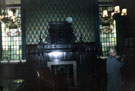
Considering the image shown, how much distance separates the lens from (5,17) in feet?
23.3


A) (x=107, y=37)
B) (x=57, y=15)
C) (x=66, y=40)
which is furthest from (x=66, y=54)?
(x=107, y=37)

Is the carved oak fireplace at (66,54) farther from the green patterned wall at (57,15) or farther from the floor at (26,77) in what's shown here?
the green patterned wall at (57,15)

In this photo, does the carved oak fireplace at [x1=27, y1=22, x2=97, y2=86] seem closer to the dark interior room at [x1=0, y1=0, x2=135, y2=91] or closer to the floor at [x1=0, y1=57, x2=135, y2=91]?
the dark interior room at [x1=0, y1=0, x2=135, y2=91]

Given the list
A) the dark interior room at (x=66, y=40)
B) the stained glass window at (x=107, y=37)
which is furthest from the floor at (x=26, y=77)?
the stained glass window at (x=107, y=37)

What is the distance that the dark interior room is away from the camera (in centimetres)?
890

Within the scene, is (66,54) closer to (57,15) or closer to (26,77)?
(57,15)

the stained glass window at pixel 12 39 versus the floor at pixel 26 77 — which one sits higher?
the stained glass window at pixel 12 39

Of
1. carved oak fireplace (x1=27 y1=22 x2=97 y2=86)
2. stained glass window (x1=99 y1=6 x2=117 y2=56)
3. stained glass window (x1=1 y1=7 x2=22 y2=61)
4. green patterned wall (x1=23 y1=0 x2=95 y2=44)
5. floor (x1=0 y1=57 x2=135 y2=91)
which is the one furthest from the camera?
stained glass window (x1=99 y1=6 x2=117 y2=56)

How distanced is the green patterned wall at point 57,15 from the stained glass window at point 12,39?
645 mm

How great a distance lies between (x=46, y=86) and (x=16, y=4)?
692 cm

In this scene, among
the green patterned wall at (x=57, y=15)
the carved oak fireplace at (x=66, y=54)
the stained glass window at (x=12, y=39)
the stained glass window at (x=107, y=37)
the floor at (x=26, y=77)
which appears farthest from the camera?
the stained glass window at (x=107, y=37)

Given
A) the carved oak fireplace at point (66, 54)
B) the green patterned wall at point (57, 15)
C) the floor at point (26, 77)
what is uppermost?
the green patterned wall at point (57, 15)

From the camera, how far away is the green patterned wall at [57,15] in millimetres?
9648

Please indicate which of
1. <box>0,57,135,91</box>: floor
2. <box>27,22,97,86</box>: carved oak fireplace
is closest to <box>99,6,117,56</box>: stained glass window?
<box>27,22,97,86</box>: carved oak fireplace
